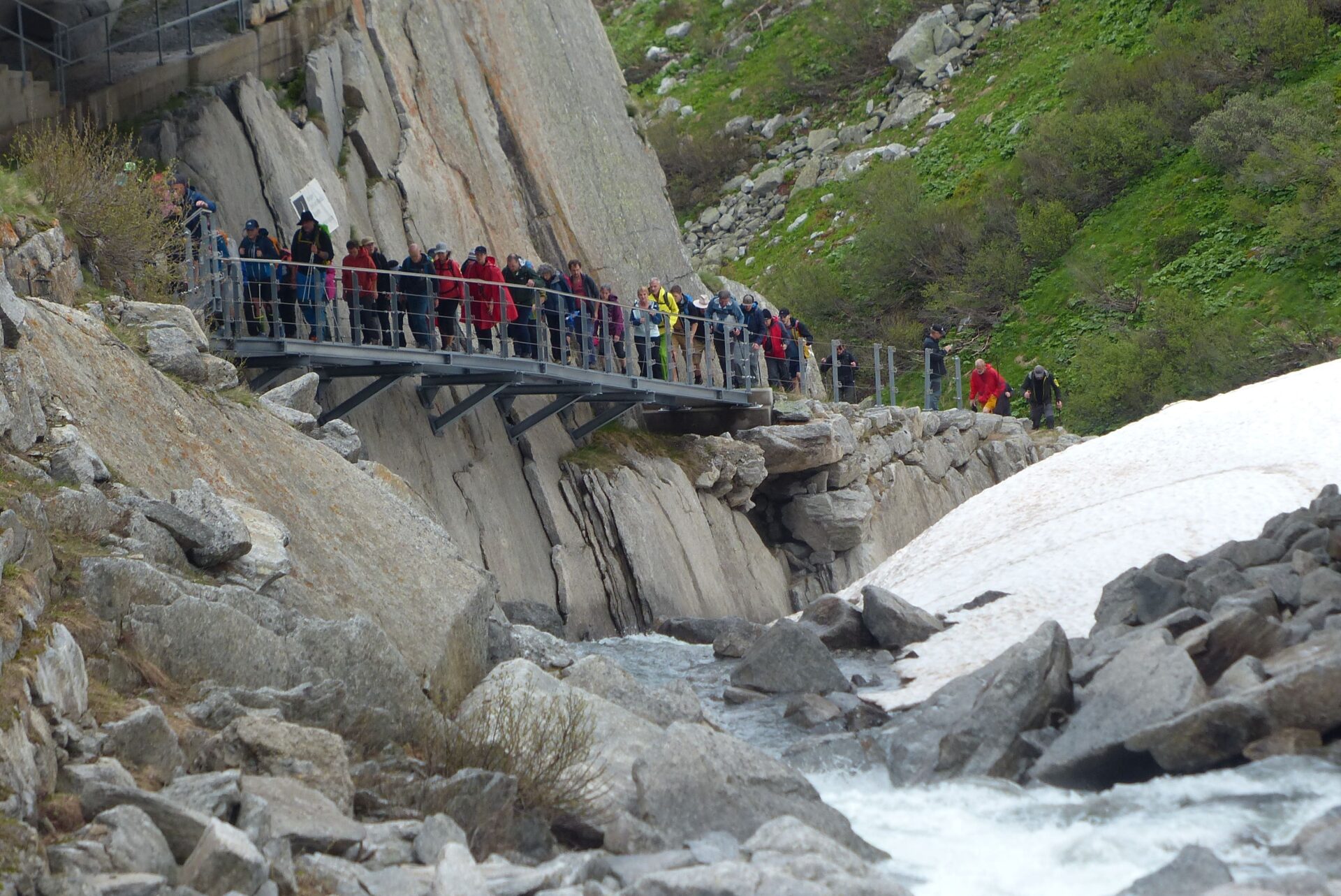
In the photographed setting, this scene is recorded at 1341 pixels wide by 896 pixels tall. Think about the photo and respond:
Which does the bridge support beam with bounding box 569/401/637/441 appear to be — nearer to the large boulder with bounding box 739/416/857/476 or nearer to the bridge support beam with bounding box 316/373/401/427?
the large boulder with bounding box 739/416/857/476

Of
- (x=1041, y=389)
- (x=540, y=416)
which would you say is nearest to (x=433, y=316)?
(x=540, y=416)

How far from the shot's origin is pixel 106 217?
1655 cm

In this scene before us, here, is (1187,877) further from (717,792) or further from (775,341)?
(775,341)

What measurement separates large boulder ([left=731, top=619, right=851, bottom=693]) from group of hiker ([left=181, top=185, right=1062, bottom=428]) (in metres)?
6.27

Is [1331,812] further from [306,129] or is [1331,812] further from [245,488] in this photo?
[306,129]

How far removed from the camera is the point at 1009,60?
2245 inches

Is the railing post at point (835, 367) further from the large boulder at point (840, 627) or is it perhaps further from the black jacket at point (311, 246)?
the black jacket at point (311, 246)

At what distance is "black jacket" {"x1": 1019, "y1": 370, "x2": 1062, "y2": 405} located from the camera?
36.5m

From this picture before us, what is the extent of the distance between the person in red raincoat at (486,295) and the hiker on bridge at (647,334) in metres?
3.09

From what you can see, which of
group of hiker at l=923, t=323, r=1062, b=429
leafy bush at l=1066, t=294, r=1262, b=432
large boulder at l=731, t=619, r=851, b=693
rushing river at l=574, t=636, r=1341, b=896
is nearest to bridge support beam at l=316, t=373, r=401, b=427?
large boulder at l=731, t=619, r=851, b=693

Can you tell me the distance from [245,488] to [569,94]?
2047cm

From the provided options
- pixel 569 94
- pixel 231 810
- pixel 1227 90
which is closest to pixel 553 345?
pixel 569 94

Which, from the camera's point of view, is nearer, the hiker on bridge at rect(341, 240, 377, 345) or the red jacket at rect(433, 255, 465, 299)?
the hiker on bridge at rect(341, 240, 377, 345)

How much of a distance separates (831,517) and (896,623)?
35.9 feet
